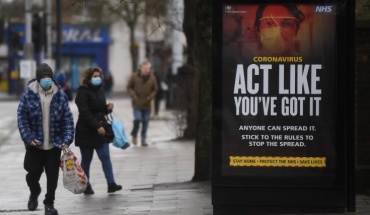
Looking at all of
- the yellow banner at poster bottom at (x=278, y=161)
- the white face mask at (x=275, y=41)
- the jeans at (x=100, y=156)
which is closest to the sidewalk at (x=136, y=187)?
the jeans at (x=100, y=156)

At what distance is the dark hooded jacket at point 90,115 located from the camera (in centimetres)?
Answer: 1272

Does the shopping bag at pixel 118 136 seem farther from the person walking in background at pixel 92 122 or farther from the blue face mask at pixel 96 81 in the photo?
the blue face mask at pixel 96 81

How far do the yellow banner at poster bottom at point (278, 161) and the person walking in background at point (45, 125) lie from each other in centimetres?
208

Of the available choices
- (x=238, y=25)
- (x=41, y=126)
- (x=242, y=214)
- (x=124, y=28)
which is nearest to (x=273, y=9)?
(x=238, y=25)

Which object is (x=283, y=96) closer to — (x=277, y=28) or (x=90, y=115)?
(x=277, y=28)

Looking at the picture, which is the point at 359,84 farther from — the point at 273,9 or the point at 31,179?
the point at 31,179

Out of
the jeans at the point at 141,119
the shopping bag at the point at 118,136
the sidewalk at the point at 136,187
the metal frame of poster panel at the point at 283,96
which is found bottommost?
the sidewalk at the point at 136,187

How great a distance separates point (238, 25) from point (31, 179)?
308 centimetres

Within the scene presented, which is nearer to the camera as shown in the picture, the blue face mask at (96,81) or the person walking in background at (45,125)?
the person walking in background at (45,125)

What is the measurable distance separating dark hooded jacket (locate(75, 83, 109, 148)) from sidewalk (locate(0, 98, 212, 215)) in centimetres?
70

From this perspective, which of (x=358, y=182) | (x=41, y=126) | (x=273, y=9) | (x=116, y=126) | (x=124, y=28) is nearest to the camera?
(x=273, y=9)

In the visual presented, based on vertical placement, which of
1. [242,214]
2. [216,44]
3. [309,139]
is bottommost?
[242,214]

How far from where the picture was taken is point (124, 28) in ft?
223

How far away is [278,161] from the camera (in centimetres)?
970
